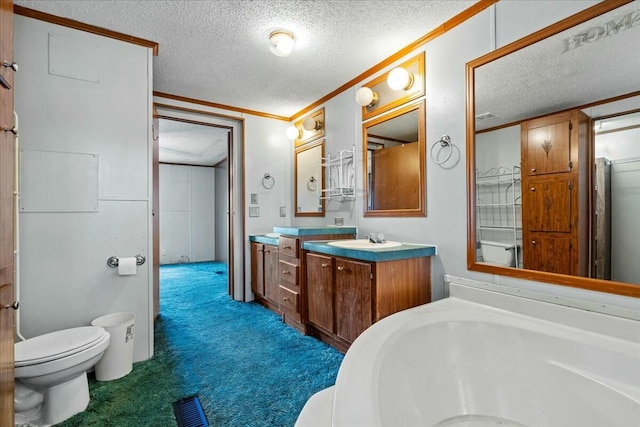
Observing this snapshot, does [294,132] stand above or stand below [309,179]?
above

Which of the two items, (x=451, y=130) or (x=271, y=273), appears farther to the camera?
(x=271, y=273)

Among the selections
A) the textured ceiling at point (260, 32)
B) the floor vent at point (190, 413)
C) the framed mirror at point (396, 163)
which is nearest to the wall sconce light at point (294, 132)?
the textured ceiling at point (260, 32)

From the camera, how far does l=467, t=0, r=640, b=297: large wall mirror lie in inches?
50.2

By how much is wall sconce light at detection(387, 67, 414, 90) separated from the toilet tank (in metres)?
1.29

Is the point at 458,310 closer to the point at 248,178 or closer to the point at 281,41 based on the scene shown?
the point at 281,41

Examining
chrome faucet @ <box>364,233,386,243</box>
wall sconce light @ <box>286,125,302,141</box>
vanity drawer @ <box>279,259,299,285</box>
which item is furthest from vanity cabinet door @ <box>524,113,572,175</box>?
wall sconce light @ <box>286,125,302,141</box>

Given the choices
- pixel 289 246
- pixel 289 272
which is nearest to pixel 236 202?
pixel 289 246

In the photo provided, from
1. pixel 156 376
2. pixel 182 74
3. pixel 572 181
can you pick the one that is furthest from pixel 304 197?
pixel 572 181

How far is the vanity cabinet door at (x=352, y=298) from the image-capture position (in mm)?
1871

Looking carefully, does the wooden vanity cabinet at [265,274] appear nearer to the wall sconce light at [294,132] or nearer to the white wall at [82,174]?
the white wall at [82,174]

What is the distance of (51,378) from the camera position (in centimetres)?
144

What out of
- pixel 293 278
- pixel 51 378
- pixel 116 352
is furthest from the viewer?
pixel 293 278

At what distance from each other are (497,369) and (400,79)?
197 centimetres

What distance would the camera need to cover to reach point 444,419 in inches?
49.9
